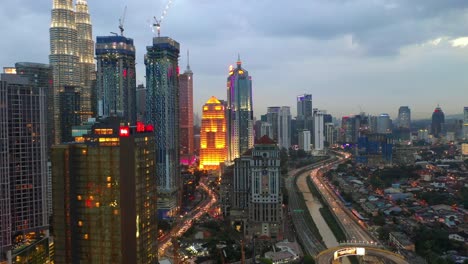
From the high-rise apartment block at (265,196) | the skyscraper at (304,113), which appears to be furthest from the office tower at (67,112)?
the skyscraper at (304,113)

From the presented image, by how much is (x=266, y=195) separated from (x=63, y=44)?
97.3ft

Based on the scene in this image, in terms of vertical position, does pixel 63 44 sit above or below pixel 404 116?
above

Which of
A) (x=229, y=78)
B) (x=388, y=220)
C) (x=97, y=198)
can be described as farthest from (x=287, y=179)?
(x=97, y=198)

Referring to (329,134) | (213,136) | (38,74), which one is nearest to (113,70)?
(38,74)

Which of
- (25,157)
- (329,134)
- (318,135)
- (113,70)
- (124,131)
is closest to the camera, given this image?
(124,131)

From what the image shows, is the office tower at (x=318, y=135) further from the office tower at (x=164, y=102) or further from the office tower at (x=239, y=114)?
the office tower at (x=164, y=102)

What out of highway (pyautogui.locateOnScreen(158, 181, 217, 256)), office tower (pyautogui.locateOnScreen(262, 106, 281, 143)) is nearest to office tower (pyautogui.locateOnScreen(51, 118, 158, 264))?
highway (pyautogui.locateOnScreen(158, 181, 217, 256))

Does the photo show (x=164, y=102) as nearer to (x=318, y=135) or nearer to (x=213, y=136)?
(x=213, y=136)

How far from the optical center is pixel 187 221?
24453 millimetres

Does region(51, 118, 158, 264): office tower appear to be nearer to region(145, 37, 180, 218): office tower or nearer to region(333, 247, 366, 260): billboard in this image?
region(333, 247, 366, 260): billboard

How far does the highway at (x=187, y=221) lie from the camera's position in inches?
771

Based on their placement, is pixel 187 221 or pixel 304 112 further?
pixel 304 112

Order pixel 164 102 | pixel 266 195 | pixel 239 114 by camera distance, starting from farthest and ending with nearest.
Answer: pixel 239 114 < pixel 164 102 < pixel 266 195

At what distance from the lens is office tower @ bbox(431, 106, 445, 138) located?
78.0 m
